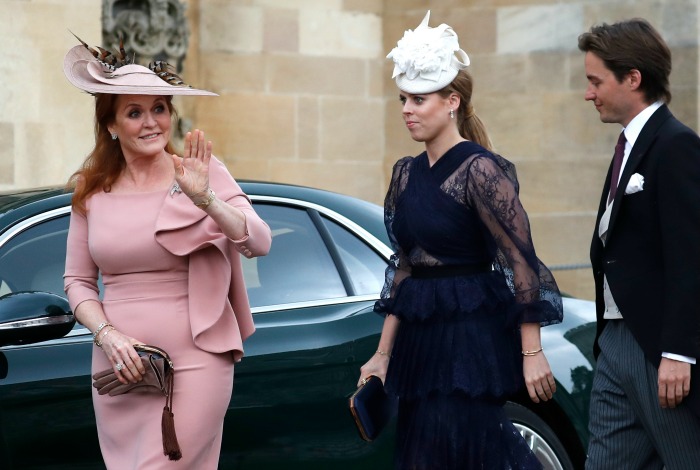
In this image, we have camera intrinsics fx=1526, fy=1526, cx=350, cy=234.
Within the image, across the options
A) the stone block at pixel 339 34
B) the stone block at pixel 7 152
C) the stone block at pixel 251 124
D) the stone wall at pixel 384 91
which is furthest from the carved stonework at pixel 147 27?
the stone block at pixel 7 152

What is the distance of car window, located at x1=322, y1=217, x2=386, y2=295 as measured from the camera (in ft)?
20.9

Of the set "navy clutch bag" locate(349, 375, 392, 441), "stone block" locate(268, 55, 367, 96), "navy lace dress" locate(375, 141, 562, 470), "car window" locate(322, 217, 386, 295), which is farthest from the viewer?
"stone block" locate(268, 55, 367, 96)

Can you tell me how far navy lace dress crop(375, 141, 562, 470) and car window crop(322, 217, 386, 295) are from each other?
1.22 m

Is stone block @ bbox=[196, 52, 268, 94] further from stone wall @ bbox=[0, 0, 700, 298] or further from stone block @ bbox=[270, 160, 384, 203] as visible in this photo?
stone block @ bbox=[270, 160, 384, 203]

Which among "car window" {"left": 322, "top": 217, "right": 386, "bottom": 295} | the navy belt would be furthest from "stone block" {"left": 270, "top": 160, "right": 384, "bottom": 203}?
the navy belt

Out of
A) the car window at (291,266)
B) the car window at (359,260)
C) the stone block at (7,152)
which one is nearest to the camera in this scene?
the car window at (291,266)

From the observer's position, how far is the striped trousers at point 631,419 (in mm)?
4734

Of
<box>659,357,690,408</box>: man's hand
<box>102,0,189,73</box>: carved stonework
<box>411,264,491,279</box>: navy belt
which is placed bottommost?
<box>659,357,690,408</box>: man's hand

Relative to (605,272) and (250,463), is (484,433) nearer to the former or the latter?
(605,272)

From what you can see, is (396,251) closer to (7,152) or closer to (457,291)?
(457,291)

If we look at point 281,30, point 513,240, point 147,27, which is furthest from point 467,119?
point 281,30

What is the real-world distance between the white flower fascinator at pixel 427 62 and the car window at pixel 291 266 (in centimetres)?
129

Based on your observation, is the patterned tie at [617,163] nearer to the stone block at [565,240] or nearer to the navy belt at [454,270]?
the navy belt at [454,270]

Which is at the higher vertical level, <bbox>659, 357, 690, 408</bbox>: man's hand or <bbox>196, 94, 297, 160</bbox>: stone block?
<bbox>196, 94, 297, 160</bbox>: stone block
